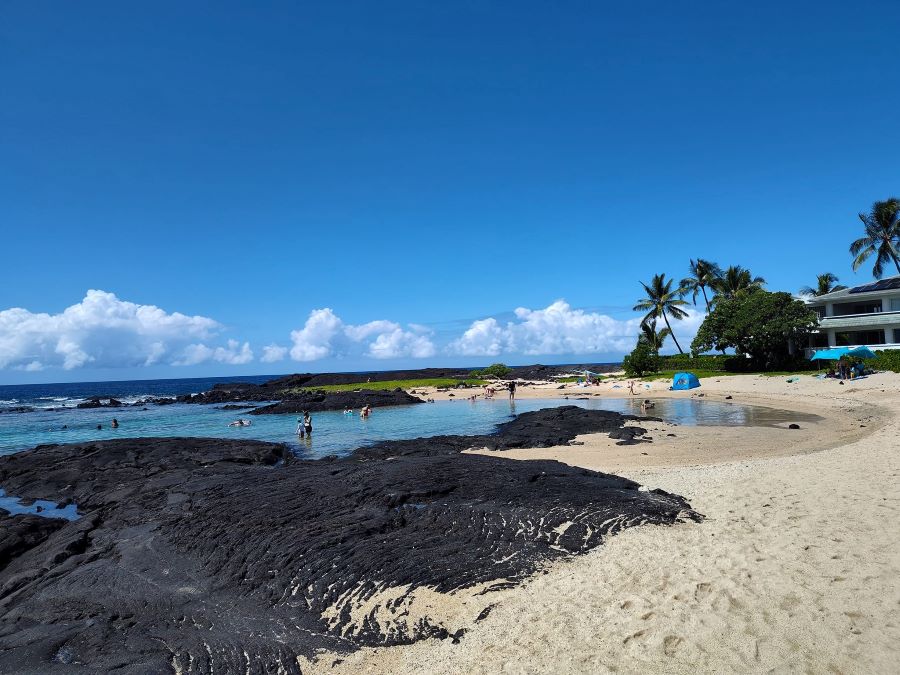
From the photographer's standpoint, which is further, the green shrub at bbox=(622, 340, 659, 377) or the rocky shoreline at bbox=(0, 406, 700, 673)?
the green shrub at bbox=(622, 340, 659, 377)

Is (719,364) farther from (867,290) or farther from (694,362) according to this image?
(867,290)

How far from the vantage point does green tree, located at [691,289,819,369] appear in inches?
1907

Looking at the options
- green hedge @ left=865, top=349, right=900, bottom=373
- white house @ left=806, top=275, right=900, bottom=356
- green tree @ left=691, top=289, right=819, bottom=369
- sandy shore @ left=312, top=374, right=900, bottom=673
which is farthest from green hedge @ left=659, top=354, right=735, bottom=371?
sandy shore @ left=312, top=374, right=900, bottom=673

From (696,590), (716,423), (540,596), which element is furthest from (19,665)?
(716,423)

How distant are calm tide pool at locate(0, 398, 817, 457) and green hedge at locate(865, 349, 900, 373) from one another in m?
14.5

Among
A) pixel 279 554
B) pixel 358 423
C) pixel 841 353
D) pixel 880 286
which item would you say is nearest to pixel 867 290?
pixel 880 286

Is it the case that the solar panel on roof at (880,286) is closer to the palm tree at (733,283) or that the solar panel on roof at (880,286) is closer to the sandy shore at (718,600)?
the palm tree at (733,283)

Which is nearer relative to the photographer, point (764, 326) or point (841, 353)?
point (841, 353)

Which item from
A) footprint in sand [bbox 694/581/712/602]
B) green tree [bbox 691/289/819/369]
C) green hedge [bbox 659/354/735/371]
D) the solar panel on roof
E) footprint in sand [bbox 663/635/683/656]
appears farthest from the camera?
green hedge [bbox 659/354/735/371]

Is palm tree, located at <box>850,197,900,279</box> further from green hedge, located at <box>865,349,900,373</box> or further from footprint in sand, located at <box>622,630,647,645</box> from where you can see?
footprint in sand, located at <box>622,630,647,645</box>

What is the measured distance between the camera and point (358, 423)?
39031 mm

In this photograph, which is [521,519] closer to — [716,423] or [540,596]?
[540,596]

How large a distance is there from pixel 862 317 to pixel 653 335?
27.0m

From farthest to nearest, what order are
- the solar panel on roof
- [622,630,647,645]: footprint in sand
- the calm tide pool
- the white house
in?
the solar panel on roof
the white house
the calm tide pool
[622,630,647,645]: footprint in sand
